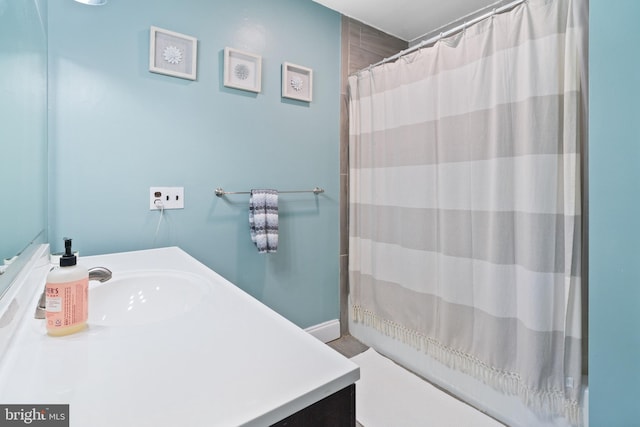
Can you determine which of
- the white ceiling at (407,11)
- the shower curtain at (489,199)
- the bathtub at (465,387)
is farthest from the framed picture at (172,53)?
the bathtub at (465,387)

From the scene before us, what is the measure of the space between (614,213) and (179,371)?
1208mm

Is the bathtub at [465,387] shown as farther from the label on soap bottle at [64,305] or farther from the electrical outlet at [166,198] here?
the label on soap bottle at [64,305]

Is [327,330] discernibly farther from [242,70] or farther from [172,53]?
[172,53]

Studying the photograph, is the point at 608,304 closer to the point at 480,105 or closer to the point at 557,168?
the point at 557,168

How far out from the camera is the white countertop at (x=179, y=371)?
0.38 metres

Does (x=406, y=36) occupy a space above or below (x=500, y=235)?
above

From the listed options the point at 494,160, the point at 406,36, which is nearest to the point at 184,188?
the point at 494,160

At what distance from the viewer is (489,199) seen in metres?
1.33

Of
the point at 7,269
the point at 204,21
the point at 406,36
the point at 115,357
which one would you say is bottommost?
the point at 115,357

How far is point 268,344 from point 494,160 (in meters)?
1.25

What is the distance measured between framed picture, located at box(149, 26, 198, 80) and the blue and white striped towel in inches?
27.8

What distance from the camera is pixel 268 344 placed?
0.53 m

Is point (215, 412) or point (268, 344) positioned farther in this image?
point (268, 344)

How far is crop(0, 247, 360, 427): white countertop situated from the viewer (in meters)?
0.38
